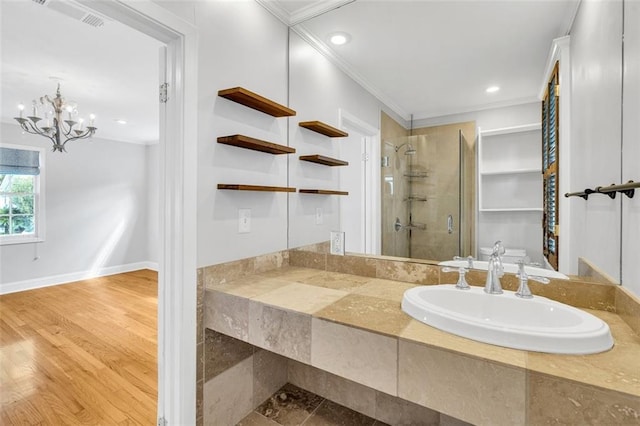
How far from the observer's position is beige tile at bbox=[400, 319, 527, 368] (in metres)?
0.78

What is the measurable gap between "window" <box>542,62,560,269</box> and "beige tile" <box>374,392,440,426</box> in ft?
2.93

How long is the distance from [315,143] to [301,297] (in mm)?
1072

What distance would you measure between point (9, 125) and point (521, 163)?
598 centimetres

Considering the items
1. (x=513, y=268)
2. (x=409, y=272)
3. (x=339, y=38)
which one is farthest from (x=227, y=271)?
(x=339, y=38)

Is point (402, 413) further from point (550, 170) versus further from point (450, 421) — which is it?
point (550, 170)

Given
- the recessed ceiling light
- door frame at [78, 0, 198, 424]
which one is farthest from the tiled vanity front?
the recessed ceiling light

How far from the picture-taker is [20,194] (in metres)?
4.38

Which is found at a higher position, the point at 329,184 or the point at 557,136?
the point at 557,136

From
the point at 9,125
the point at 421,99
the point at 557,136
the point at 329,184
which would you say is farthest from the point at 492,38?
the point at 9,125

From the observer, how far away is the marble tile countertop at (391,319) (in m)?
0.72

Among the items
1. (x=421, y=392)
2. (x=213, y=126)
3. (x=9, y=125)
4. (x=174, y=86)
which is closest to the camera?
(x=421, y=392)

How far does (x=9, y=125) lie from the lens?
4211 mm

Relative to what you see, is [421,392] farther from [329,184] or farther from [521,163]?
[329,184]

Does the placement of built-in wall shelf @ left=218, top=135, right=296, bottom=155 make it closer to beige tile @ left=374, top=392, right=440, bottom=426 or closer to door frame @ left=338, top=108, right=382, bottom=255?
door frame @ left=338, top=108, right=382, bottom=255
